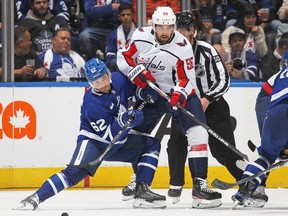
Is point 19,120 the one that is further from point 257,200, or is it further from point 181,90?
point 257,200

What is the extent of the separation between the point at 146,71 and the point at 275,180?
2159 millimetres

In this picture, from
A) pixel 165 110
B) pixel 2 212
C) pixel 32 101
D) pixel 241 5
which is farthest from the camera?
pixel 241 5

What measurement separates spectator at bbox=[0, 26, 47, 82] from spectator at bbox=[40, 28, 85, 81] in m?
0.07

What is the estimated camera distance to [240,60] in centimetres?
773

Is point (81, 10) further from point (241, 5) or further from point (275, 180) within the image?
point (275, 180)

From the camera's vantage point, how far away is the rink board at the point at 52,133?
732 centimetres

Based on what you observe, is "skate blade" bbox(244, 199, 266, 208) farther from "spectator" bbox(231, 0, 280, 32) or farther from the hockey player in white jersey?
"spectator" bbox(231, 0, 280, 32)

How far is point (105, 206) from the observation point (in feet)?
19.6

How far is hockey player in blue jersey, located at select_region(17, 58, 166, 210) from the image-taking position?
5.61m

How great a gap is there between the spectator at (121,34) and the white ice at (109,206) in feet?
3.60

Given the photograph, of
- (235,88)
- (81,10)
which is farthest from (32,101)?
(235,88)

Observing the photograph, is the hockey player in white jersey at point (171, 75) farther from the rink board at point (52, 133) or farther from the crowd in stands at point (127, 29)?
the crowd in stands at point (127, 29)

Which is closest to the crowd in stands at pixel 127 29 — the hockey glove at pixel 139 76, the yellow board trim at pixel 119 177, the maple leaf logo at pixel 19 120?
the maple leaf logo at pixel 19 120

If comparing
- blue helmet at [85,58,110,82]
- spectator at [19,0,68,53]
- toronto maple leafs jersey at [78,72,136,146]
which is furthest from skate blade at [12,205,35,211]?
spectator at [19,0,68,53]
